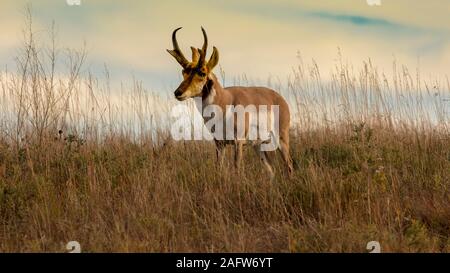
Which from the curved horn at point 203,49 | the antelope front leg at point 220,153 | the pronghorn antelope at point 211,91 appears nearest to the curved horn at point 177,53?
the pronghorn antelope at point 211,91

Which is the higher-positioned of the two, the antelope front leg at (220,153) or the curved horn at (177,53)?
the curved horn at (177,53)

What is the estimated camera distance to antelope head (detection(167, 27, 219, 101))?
23.4ft

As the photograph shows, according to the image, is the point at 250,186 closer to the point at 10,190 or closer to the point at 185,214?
the point at 185,214

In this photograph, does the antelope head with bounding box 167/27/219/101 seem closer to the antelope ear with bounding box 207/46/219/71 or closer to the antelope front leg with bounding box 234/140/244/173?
the antelope ear with bounding box 207/46/219/71

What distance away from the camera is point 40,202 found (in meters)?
5.95

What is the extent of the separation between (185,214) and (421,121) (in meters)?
5.63

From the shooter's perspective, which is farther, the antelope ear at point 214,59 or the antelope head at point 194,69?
the antelope ear at point 214,59

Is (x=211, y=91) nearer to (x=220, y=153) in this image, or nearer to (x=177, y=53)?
(x=177, y=53)

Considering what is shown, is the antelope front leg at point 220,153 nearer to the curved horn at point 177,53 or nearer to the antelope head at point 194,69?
the antelope head at point 194,69

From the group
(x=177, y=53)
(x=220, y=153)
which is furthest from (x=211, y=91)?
(x=220, y=153)

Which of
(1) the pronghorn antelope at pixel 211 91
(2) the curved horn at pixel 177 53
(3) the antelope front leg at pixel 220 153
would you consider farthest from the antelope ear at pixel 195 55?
(3) the antelope front leg at pixel 220 153

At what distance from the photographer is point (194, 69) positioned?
7391 millimetres

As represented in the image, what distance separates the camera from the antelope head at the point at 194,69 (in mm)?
7137
